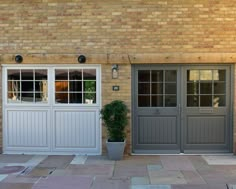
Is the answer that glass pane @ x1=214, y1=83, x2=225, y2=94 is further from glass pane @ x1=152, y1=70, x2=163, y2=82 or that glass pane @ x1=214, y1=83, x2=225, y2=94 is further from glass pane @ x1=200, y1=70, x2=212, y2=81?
glass pane @ x1=152, y1=70, x2=163, y2=82

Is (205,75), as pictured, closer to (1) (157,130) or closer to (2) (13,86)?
(1) (157,130)

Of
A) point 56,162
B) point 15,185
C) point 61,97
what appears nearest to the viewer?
point 15,185

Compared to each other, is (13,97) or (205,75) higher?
(205,75)

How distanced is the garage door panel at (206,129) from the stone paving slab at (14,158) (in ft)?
12.7

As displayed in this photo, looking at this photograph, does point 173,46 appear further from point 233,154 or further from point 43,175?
point 43,175

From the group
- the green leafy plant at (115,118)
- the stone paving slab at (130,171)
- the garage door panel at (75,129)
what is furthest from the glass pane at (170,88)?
the stone paving slab at (130,171)

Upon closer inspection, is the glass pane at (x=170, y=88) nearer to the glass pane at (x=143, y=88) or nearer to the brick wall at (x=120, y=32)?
the glass pane at (x=143, y=88)

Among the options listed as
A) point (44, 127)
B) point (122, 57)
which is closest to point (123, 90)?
point (122, 57)

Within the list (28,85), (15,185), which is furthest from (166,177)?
(28,85)

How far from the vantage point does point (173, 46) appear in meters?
8.52

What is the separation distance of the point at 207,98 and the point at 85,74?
2993 mm

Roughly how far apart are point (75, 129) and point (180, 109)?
2.58 metres

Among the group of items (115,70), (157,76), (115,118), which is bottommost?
(115,118)

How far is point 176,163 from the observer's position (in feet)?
25.9
